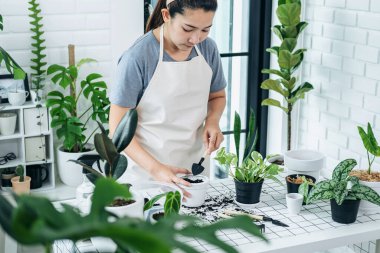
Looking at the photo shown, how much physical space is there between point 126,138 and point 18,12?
2465 mm

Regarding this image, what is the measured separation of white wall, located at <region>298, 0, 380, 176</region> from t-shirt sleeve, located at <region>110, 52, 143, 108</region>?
1645 millimetres

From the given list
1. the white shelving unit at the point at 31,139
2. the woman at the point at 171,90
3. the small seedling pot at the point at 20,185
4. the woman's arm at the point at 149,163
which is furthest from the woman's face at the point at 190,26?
the small seedling pot at the point at 20,185

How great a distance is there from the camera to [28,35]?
425cm

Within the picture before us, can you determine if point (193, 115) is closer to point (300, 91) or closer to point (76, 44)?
point (300, 91)

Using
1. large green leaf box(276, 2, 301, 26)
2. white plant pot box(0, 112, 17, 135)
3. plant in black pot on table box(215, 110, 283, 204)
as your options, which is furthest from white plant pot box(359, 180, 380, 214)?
white plant pot box(0, 112, 17, 135)

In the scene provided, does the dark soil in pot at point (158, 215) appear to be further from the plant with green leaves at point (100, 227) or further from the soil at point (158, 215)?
the plant with green leaves at point (100, 227)

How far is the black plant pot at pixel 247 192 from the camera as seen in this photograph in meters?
2.62

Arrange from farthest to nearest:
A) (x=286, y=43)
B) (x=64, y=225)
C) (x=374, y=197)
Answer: (x=286, y=43) < (x=374, y=197) < (x=64, y=225)

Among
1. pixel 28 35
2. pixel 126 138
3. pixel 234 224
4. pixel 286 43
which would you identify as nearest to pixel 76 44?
pixel 28 35

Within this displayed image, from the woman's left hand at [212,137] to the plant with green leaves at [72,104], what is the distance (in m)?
1.33

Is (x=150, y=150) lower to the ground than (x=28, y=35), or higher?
lower

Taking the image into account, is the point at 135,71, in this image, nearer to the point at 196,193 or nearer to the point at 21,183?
the point at 196,193

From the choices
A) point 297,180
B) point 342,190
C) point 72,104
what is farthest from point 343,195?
point 72,104

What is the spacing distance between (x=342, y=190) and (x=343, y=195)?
0.04 m
